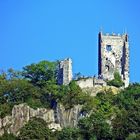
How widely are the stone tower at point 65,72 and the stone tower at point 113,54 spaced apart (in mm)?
3994

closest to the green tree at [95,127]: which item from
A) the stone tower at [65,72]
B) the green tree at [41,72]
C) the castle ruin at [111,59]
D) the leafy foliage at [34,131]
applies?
the leafy foliage at [34,131]

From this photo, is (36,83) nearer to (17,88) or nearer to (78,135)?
(17,88)

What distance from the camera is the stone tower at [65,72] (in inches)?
6339

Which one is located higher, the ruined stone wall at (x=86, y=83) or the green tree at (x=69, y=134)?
the ruined stone wall at (x=86, y=83)

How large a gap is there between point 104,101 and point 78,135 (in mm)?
6223

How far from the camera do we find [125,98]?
6220 inches

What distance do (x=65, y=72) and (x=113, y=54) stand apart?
20.8 feet

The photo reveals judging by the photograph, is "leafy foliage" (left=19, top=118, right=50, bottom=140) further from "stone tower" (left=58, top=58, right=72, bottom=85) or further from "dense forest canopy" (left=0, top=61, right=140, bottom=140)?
"stone tower" (left=58, top=58, right=72, bottom=85)

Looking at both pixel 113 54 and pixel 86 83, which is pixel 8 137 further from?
pixel 113 54

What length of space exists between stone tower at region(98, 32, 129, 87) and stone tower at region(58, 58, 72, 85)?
3.99 meters

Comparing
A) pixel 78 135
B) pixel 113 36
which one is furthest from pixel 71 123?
pixel 113 36

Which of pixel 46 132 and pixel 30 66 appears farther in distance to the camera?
pixel 30 66

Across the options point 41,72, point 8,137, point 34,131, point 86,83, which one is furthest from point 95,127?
point 41,72

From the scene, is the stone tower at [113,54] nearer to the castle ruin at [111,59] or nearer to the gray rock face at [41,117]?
the castle ruin at [111,59]
